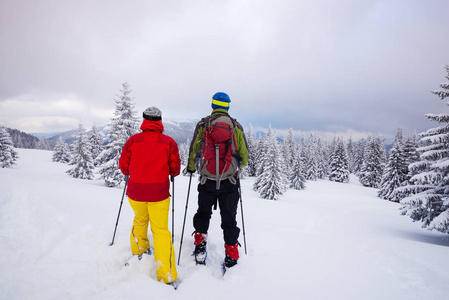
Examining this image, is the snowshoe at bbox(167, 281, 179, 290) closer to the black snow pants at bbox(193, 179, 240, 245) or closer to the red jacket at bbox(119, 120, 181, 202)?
the black snow pants at bbox(193, 179, 240, 245)

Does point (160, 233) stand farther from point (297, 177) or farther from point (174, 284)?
point (297, 177)

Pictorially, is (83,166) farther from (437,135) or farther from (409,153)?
(409,153)

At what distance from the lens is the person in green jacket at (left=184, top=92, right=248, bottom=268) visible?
378cm

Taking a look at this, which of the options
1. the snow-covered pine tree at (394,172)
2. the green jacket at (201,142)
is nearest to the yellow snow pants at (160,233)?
the green jacket at (201,142)

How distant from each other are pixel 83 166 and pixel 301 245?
29.9 m

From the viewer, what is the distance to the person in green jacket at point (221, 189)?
12.4 feet

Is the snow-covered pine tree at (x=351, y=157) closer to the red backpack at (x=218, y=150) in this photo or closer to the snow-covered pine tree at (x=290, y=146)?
the snow-covered pine tree at (x=290, y=146)

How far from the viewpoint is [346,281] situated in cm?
365

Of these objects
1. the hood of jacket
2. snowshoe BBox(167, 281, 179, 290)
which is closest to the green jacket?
the hood of jacket

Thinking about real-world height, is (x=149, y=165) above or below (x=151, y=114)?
below

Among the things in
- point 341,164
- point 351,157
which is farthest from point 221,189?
point 351,157

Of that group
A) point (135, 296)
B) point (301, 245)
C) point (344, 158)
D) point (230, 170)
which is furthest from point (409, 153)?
point (135, 296)

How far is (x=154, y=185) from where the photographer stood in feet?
11.1

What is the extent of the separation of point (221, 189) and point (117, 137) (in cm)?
1678
